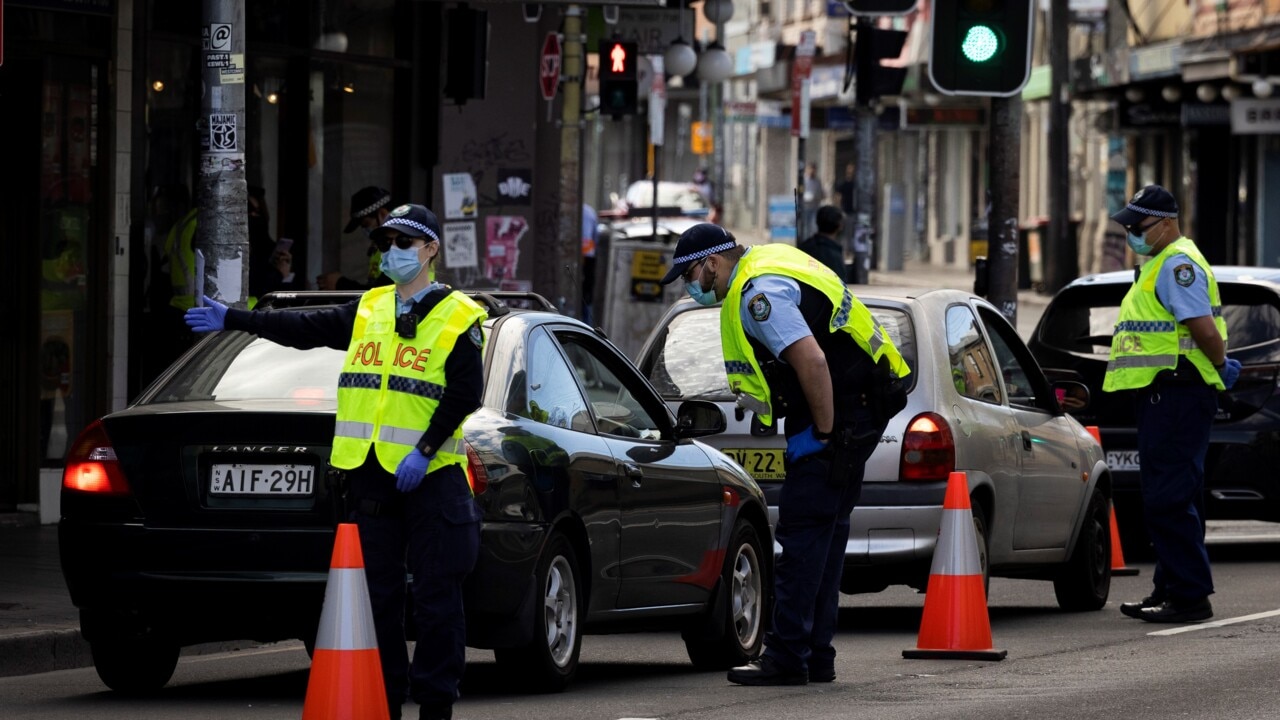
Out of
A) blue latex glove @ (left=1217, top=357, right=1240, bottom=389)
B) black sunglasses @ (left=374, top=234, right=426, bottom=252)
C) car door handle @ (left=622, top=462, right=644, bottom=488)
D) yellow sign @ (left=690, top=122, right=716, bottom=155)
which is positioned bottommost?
car door handle @ (left=622, top=462, right=644, bottom=488)

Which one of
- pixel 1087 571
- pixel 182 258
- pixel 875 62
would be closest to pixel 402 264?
pixel 1087 571

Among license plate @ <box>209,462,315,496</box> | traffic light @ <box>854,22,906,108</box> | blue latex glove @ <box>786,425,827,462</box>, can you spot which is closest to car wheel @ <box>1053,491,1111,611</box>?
blue latex glove @ <box>786,425,827,462</box>

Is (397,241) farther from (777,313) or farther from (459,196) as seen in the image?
(459,196)

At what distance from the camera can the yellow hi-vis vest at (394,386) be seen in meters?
7.53

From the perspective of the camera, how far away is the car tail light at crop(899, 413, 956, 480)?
11.1m

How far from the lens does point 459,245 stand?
64.3ft

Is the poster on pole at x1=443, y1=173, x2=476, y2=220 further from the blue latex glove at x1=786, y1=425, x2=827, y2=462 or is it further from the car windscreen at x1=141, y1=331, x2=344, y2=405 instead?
the blue latex glove at x1=786, y1=425, x2=827, y2=462

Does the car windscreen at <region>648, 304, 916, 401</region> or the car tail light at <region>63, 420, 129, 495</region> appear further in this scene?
the car windscreen at <region>648, 304, 916, 401</region>

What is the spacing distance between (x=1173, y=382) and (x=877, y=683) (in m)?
2.80

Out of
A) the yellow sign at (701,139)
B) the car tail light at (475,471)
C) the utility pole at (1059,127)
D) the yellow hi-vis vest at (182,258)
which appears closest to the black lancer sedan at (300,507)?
the car tail light at (475,471)

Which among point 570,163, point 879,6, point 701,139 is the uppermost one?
point 701,139

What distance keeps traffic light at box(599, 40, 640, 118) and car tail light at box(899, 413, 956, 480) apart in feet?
36.0

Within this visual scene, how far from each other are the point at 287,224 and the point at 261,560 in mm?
9192

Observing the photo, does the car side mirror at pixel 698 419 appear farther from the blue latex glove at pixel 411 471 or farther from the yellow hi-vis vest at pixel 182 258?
the yellow hi-vis vest at pixel 182 258
